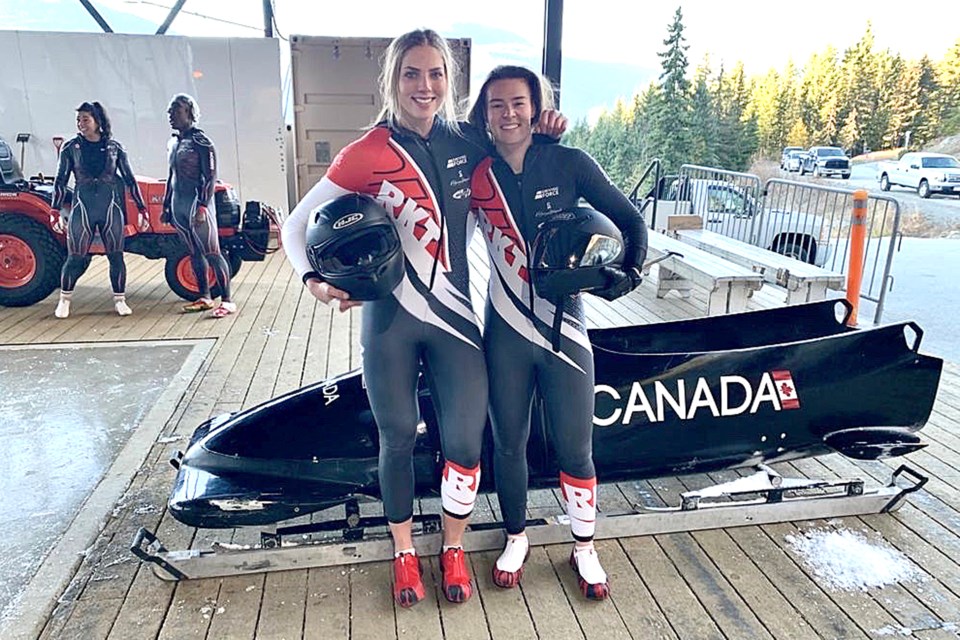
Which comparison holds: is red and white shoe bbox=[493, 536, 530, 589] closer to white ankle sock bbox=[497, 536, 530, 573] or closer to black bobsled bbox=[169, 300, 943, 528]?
white ankle sock bbox=[497, 536, 530, 573]

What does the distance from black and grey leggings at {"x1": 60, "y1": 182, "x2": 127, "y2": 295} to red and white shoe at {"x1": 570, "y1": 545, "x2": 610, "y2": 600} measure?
4270mm

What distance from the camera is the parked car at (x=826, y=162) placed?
10367mm

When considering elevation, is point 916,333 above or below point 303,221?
below

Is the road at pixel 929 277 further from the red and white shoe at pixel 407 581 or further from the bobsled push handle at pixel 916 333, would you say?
the red and white shoe at pixel 407 581

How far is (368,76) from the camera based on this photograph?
9.08 m

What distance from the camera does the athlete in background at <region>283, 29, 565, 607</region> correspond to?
6.15ft

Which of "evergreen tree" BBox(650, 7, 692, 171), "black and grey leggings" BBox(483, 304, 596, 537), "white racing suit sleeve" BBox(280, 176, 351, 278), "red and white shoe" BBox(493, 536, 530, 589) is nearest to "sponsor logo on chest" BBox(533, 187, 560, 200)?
"black and grey leggings" BBox(483, 304, 596, 537)

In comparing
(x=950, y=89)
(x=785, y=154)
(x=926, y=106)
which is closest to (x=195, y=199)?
(x=785, y=154)

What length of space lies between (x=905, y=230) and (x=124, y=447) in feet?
41.5

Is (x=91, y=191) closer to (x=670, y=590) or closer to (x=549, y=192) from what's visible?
(x=549, y=192)

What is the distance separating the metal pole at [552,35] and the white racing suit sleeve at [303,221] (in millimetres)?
4188

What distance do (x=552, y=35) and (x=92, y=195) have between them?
366cm

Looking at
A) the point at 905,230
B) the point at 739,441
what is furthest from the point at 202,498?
the point at 905,230

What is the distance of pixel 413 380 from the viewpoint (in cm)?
197
